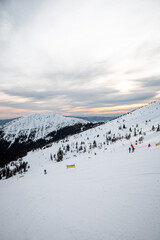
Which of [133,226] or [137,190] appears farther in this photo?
[137,190]

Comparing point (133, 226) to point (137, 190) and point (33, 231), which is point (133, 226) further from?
point (33, 231)

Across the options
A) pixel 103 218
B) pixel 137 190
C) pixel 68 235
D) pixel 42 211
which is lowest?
pixel 42 211

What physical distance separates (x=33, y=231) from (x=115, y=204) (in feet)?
16.5

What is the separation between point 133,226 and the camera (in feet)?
15.3

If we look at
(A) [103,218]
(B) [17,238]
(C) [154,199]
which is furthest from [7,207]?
(C) [154,199]

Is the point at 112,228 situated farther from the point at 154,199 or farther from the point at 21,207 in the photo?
the point at 21,207

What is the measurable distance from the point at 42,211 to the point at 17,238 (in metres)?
1.95

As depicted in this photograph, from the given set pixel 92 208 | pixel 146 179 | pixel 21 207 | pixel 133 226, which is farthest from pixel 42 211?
pixel 146 179

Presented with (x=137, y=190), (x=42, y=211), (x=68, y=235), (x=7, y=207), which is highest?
(x=137, y=190)

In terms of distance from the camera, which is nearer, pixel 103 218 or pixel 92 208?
pixel 103 218

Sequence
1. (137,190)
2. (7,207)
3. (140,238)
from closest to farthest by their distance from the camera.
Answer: (140,238) < (137,190) < (7,207)

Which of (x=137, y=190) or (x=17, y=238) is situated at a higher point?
(x=137, y=190)

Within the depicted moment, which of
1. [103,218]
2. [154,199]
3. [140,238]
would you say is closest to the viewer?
[140,238]

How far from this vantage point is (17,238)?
213 inches
